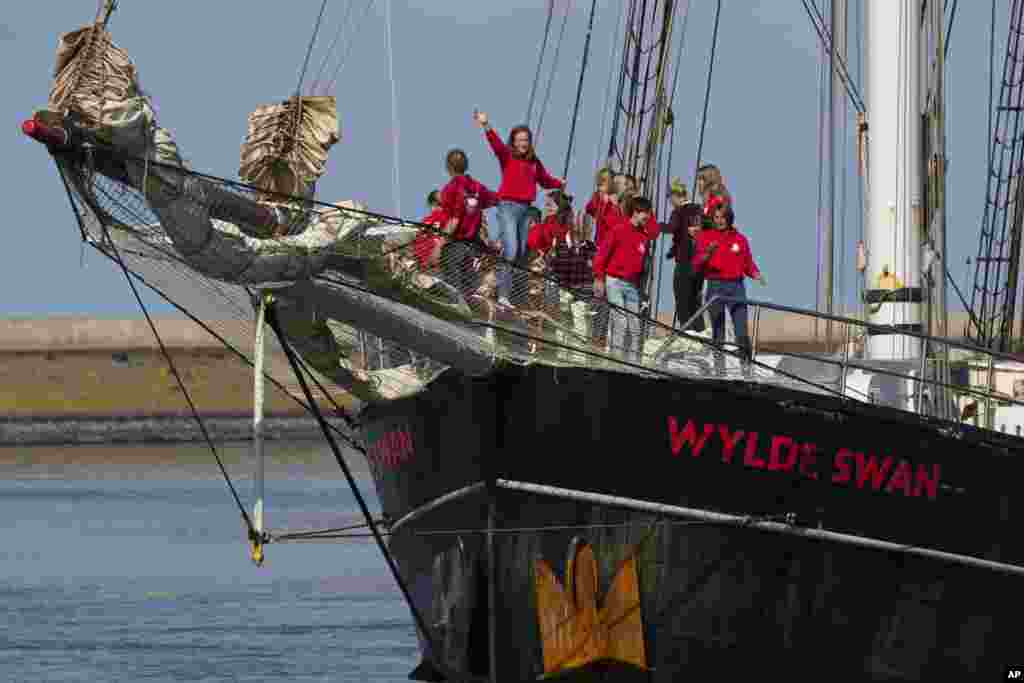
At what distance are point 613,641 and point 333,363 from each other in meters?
3.36

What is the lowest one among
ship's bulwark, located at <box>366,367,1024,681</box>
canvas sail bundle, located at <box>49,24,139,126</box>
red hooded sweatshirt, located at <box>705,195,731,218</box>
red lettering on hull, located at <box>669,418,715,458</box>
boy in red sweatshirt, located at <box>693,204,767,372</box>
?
ship's bulwark, located at <box>366,367,1024,681</box>

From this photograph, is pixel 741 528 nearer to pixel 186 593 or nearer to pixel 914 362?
pixel 914 362

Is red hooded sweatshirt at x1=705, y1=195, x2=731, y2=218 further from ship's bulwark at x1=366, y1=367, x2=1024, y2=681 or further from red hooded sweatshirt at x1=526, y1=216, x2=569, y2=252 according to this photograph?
ship's bulwark at x1=366, y1=367, x2=1024, y2=681

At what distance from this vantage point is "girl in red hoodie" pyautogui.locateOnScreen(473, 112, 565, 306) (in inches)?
829

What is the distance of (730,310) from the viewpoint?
20.7 meters

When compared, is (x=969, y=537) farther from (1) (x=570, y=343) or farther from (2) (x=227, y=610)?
(2) (x=227, y=610)

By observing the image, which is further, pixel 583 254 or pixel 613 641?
pixel 583 254

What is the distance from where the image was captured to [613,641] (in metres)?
18.8

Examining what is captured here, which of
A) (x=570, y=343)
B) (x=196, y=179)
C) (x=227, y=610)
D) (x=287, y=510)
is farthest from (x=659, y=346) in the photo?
(x=287, y=510)

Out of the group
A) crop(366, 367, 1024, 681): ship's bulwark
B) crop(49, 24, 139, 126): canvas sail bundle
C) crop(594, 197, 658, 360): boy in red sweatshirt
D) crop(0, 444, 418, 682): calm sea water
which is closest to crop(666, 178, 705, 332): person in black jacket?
crop(594, 197, 658, 360): boy in red sweatshirt

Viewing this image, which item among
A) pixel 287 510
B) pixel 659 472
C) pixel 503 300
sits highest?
pixel 503 300

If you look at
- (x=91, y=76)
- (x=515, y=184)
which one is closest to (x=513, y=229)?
(x=515, y=184)

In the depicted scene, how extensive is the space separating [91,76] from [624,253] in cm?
525

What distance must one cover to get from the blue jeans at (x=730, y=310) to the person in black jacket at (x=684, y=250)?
2.07 feet
